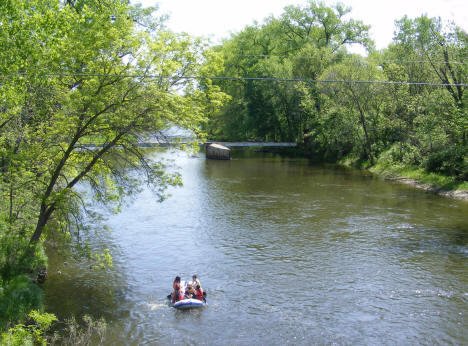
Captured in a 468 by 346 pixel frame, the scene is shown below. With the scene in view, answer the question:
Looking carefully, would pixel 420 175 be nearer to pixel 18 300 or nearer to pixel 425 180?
pixel 425 180

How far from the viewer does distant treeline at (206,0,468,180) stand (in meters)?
41.8

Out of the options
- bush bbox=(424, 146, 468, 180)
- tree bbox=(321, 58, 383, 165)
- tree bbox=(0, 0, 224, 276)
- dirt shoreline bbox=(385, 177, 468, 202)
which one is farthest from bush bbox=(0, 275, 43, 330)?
tree bbox=(321, 58, 383, 165)

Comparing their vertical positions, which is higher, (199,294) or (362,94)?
(362,94)

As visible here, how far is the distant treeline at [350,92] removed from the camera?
41.8 meters

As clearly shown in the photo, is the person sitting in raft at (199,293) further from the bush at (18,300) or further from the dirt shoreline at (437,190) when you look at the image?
the dirt shoreline at (437,190)

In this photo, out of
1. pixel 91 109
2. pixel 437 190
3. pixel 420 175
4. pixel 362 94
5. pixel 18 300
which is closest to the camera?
pixel 18 300

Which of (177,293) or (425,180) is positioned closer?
(177,293)

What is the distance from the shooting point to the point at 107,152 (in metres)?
19.2

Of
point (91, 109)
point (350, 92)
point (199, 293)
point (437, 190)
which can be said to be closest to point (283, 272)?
point (199, 293)

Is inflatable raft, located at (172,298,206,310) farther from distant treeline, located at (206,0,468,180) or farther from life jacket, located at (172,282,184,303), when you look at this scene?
distant treeline, located at (206,0,468,180)

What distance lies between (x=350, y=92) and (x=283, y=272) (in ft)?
127

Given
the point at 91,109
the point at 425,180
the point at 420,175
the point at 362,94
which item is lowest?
the point at 425,180

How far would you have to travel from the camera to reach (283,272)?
21656 millimetres

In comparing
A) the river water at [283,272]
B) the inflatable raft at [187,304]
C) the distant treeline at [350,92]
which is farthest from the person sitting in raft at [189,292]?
the distant treeline at [350,92]
